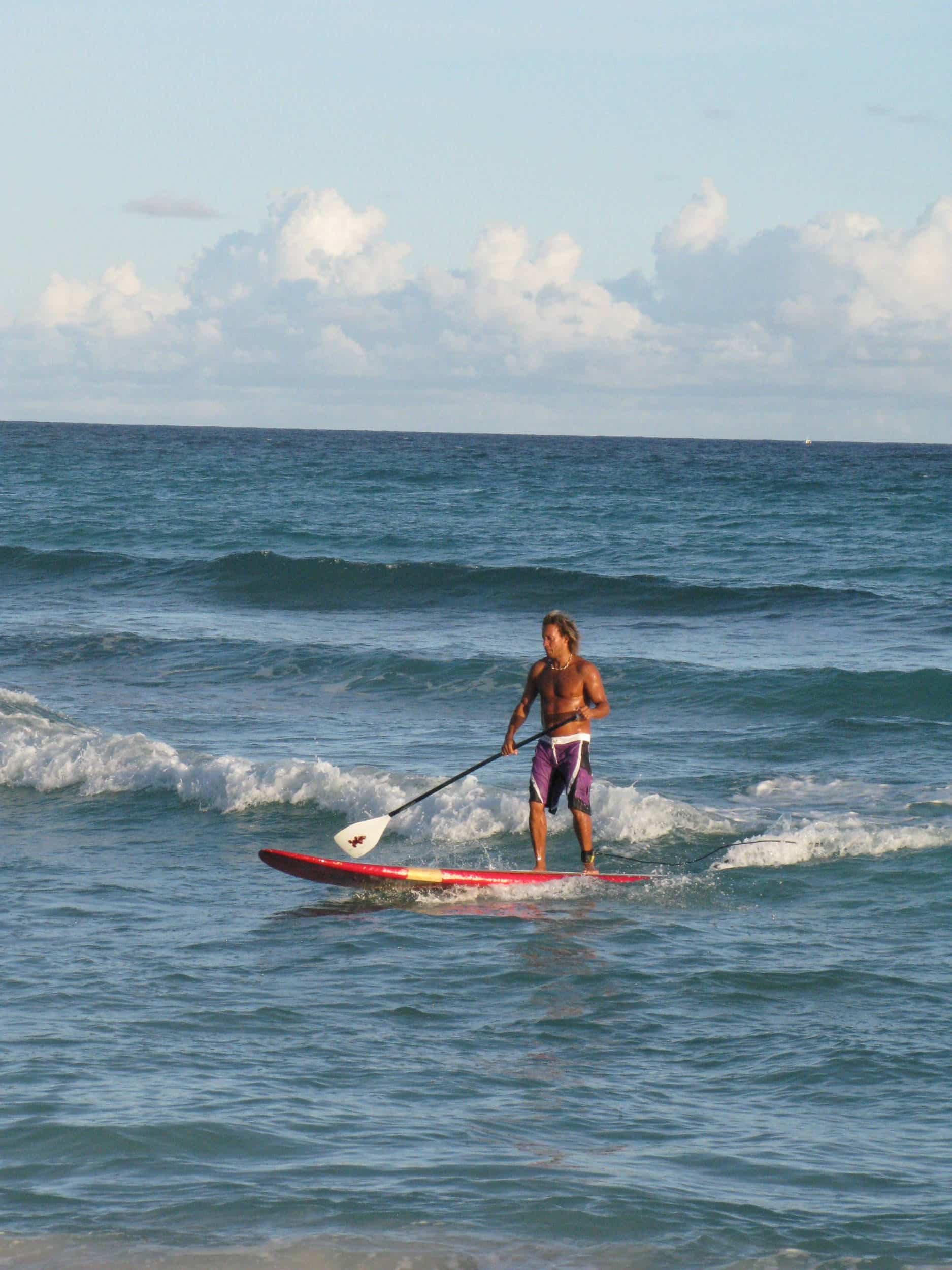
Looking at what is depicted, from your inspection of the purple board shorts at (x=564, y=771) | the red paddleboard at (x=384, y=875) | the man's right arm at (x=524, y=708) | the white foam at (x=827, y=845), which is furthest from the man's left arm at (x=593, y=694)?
the white foam at (x=827, y=845)

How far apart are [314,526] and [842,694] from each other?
22763mm

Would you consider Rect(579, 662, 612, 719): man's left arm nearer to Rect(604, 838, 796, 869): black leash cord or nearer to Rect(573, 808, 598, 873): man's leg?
Rect(573, 808, 598, 873): man's leg

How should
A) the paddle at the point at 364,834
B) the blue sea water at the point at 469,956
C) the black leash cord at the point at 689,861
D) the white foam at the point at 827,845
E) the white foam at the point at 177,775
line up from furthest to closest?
the white foam at the point at 177,775
the black leash cord at the point at 689,861
the white foam at the point at 827,845
the paddle at the point at 364,834
the blue sea water at the point at 469,956

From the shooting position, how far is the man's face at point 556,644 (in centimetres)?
969

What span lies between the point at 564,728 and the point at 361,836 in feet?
5.39

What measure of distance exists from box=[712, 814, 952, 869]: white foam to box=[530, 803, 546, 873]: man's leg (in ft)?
4.19

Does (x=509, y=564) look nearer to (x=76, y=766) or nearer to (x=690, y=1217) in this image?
(x=76, y=766)

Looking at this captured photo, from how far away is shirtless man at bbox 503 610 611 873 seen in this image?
973cm

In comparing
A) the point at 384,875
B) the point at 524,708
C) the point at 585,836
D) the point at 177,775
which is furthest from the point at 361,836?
the point at 177,775

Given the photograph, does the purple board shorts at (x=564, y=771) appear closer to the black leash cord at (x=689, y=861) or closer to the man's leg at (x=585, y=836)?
the man's leg at (x=585, y=836)

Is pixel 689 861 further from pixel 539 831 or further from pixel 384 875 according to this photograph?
pixel 384 875

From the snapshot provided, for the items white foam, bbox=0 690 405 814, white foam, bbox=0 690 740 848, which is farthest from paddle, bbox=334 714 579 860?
white foam, bbox=0 690 405 814

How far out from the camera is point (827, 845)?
10383mm

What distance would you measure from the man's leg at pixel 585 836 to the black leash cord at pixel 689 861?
694 millimetres
